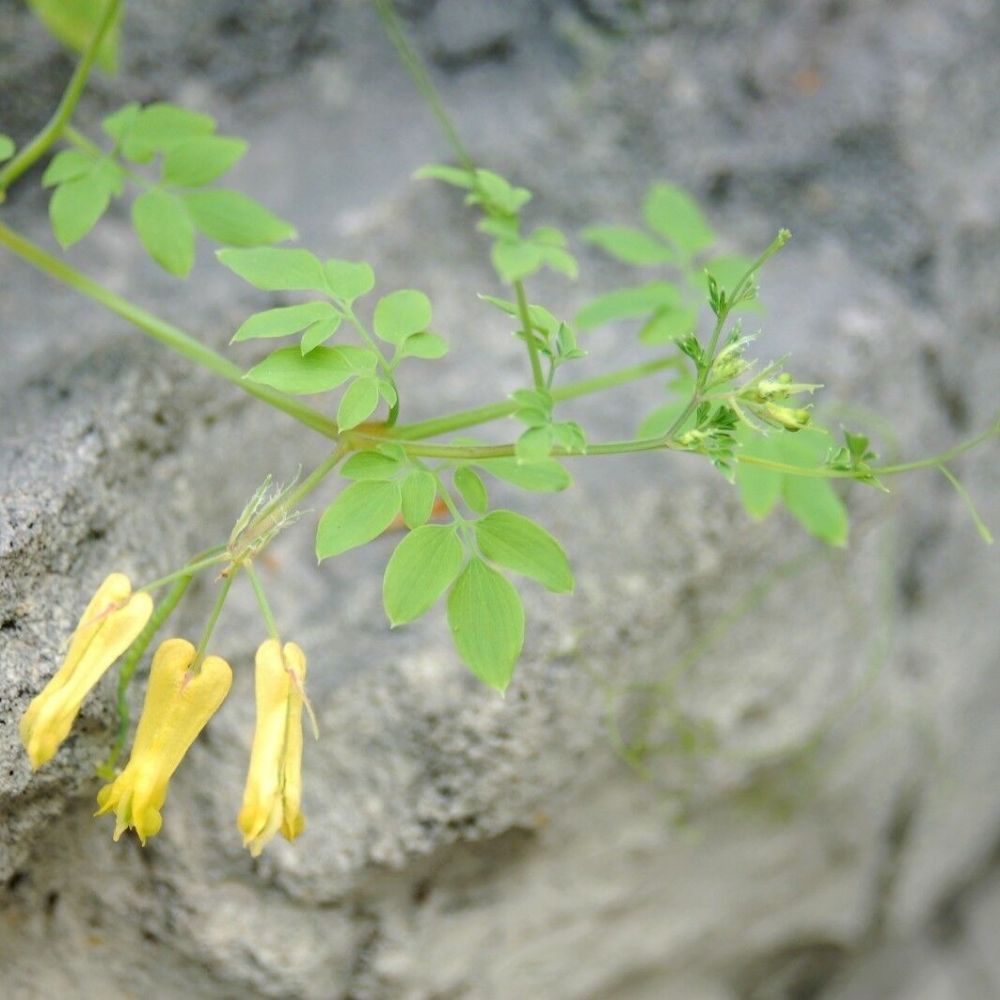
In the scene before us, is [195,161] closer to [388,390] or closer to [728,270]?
[388,390]

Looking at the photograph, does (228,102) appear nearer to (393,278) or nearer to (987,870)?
(393,278)

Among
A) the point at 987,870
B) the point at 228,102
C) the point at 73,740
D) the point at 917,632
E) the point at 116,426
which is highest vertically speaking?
the point at 228,102

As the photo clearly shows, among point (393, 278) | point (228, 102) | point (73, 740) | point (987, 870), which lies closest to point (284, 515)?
point (73, 740)

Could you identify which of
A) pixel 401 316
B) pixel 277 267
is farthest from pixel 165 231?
pixel 401 316

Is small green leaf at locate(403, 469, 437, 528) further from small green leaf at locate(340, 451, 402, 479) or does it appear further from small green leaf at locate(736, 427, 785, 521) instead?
small green leaf at locate(736, 427, 785, 521)

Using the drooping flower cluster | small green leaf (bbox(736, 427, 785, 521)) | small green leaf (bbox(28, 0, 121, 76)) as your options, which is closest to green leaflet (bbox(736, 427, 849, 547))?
small green leaf (bbox(736, 427, 785, 521))

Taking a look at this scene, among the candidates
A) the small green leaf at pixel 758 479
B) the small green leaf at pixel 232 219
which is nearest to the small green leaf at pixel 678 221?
the small green leaf at pixel 758 479
